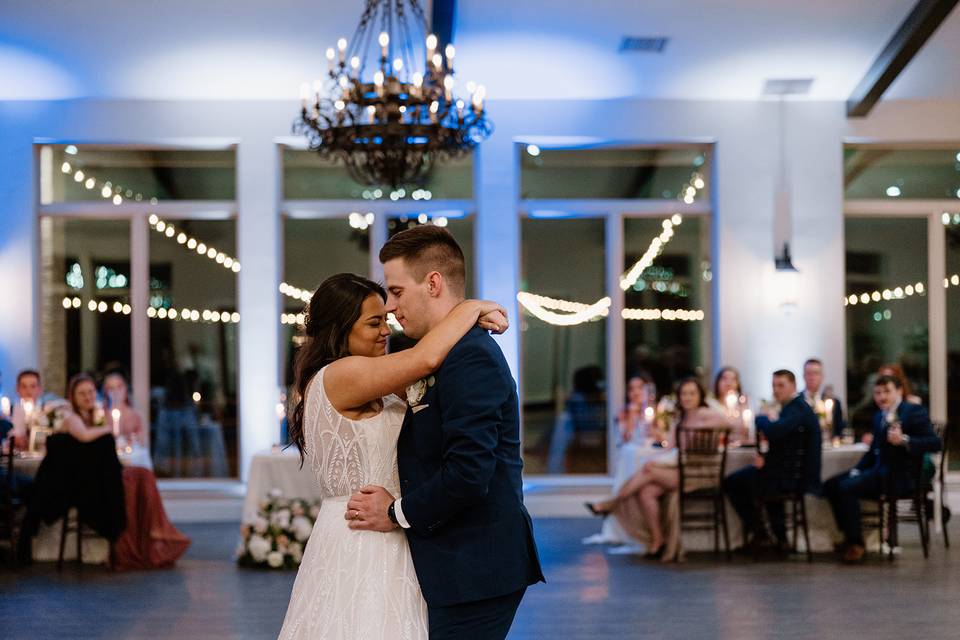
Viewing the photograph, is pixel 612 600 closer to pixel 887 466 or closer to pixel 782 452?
pixel 782 452

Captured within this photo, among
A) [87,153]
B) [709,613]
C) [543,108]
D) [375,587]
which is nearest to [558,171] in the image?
[543,108]

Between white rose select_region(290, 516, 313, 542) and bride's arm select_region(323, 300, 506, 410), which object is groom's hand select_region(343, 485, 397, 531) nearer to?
bride's arm select_region(323, 300, 506, 410)

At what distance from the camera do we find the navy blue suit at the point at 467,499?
2.56 m

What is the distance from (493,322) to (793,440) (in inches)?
223

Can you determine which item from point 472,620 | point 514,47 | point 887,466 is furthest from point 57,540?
point 472,620

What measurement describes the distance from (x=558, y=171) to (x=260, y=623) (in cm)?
629

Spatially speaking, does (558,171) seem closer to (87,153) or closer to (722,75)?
(722,75)

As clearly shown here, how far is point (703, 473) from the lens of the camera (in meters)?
8.23

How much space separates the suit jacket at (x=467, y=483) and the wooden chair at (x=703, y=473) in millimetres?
5431

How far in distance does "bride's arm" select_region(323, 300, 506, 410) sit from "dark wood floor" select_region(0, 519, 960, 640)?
3.09 meters

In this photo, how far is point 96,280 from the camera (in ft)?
35.9

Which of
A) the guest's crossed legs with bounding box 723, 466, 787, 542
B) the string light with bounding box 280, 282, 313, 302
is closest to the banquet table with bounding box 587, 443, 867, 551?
the guest's crossed legs with bounding box 723, 466, 787, 542

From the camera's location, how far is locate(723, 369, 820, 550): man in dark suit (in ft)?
25.8

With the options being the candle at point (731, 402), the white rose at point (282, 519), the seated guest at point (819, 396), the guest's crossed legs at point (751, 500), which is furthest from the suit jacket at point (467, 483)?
the seated guest at point (819, 396)
